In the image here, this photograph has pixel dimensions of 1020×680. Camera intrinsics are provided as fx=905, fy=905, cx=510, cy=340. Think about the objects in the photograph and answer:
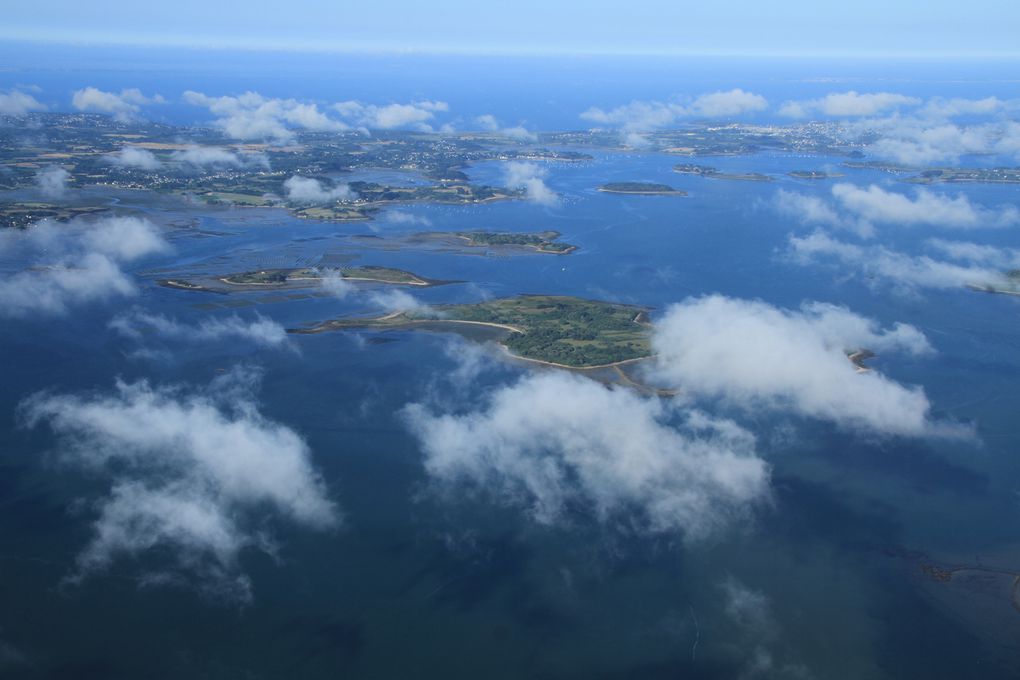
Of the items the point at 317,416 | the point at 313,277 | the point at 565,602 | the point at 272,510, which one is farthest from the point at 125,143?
the point at 565,602

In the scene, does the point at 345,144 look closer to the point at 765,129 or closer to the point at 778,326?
the point at 765,129

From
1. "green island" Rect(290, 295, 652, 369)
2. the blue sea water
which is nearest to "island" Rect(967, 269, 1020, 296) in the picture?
the blue sea water

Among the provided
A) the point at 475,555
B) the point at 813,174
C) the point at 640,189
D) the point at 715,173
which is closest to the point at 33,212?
the point at 640,189

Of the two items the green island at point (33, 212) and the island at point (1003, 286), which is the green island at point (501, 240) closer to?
the green island at point (33, 212)

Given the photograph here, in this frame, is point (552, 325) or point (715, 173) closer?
point (552, 325)

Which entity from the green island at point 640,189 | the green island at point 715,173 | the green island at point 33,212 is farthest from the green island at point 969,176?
the green island at point 33,212

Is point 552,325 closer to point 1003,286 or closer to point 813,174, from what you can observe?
point 1003,286

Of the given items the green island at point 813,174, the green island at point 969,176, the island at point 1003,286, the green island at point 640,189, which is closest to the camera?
the island at point 1003,286
